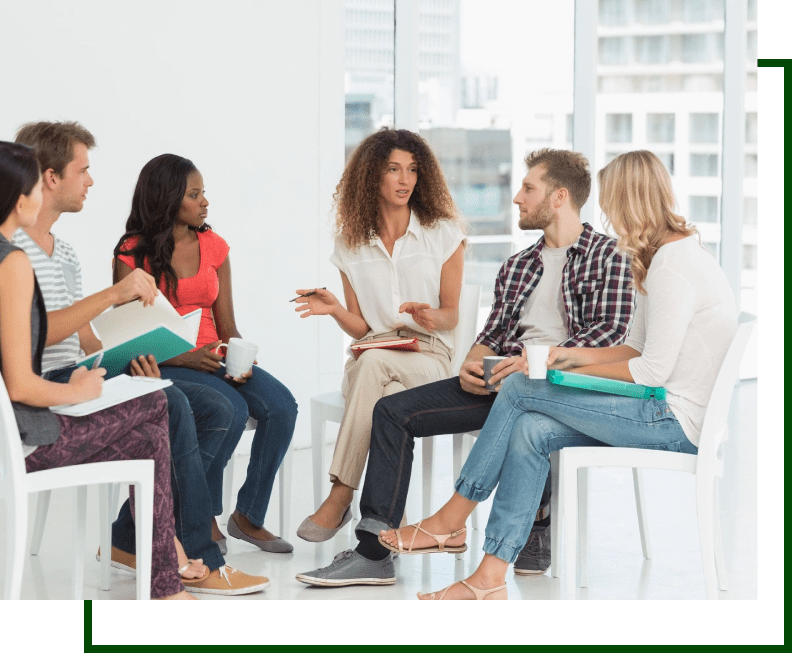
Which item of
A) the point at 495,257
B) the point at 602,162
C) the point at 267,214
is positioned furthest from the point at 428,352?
the point at 602,162

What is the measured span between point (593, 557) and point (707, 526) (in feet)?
2.21

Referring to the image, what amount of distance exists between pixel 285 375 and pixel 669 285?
2.50m

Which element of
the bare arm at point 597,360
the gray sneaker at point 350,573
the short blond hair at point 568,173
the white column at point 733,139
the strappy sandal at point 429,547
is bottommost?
the gray sneaker at point 350,573

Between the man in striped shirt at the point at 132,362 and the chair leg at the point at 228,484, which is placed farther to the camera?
the chair leg at the point at 228,484

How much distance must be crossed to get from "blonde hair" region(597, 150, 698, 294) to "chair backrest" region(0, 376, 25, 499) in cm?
136

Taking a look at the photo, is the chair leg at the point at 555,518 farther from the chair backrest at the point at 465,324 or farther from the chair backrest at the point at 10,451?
the chair backrest at the point at 10,451

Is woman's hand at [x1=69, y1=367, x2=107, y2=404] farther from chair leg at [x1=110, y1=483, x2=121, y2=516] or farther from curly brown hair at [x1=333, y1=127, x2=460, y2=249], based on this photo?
curly brown hair at [x1=333, y1=127, x2=460, y2=249]

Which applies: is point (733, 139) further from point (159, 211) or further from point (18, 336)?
point (18, 336)

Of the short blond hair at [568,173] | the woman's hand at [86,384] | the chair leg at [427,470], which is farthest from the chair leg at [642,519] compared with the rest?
the woman's hand at [86,384]

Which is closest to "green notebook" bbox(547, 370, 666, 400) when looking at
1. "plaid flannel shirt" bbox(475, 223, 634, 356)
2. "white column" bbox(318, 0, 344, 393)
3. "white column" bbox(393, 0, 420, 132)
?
"plaid flannel shirt" bbox(475, 223, 634, 356)

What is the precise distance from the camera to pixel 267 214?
4129 millimetres

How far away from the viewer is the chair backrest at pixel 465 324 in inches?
114

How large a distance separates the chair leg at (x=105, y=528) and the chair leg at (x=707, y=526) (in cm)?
138

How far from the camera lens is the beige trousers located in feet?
8.38
